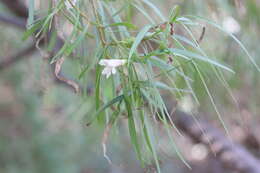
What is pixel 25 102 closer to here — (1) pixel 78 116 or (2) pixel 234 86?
(1) pixel 78 116

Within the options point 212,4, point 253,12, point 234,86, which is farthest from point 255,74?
point 212,4

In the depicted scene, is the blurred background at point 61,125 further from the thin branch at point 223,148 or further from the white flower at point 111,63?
the white flower at point 111,63

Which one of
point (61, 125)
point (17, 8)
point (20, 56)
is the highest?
point (17, 8)

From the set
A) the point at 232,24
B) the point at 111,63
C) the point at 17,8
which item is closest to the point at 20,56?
the point at 17,8

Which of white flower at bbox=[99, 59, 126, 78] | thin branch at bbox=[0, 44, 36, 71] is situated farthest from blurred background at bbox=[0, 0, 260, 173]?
white flower at bbox=[99, 59, 126, 78]

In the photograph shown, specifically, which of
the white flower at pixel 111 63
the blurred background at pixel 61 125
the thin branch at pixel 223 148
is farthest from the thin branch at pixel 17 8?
the white flower at pixel 111 63

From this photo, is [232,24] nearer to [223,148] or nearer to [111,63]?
[223,148]

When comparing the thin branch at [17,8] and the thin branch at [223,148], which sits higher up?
the thin branch at [17,8]

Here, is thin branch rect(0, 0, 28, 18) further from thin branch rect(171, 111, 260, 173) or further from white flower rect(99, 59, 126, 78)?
white flower rect(99, 59, 126, 78)

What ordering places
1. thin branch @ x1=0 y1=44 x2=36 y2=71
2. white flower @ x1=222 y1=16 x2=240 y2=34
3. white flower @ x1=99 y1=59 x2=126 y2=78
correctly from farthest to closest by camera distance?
thin branch @ x1=0 y1=44 x2=36 y2=71 < white flower @ x1=222 y1=16 x2=240 y2=34 < white flower @ x1=99 y1=59 x2=126 y2=78

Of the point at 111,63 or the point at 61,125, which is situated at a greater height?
the point at 111,63

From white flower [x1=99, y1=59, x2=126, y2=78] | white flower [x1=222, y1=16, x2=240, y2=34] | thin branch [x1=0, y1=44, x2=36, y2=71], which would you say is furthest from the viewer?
thin branch [x1=0, y1=44, x2=36, y2=71]
